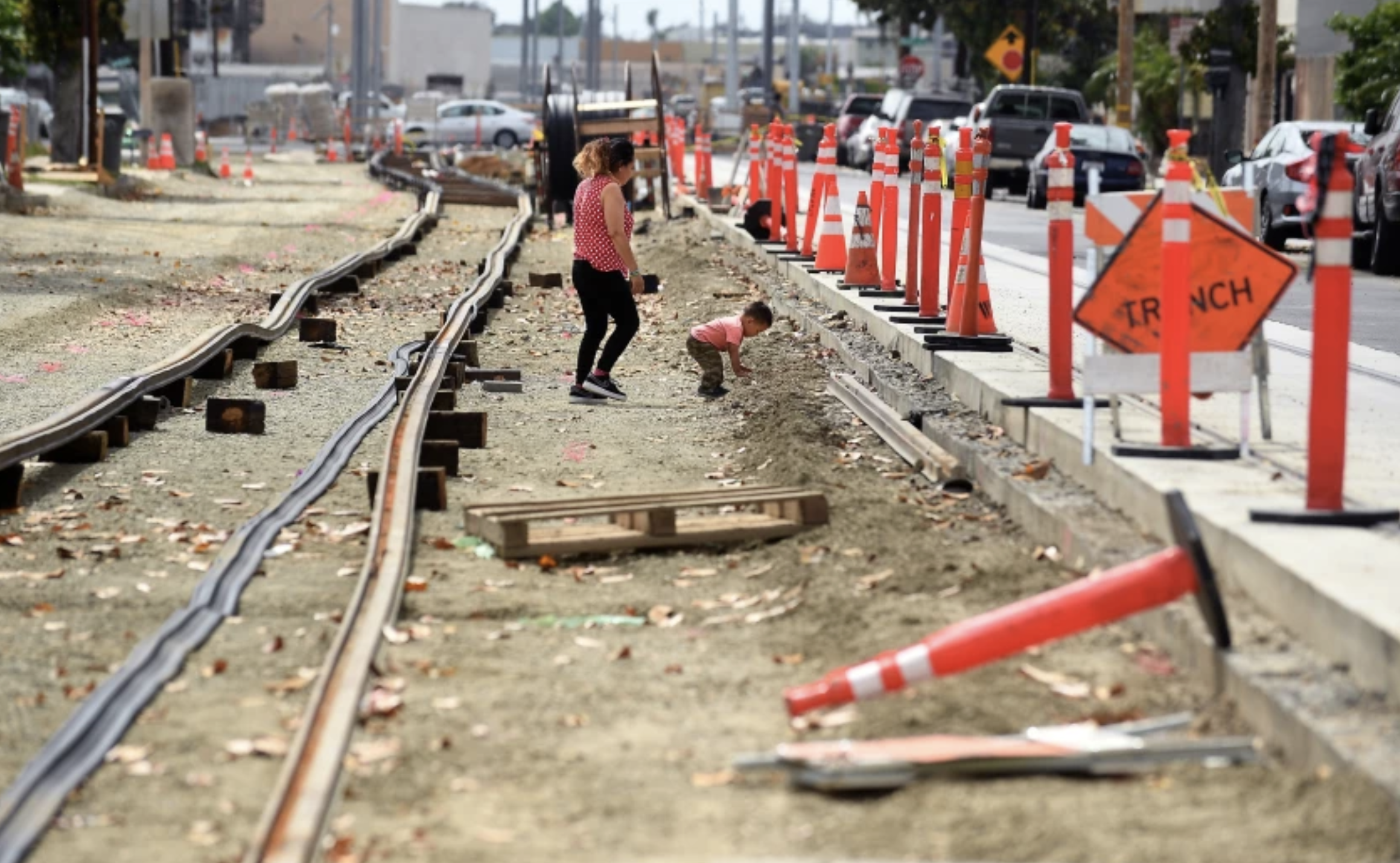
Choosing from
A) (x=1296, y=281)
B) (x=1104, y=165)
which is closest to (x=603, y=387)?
(x=1296, y=281)

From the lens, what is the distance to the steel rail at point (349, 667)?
17.3ft

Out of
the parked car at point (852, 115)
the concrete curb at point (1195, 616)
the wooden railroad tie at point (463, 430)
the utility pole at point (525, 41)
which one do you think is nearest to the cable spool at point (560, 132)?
the concrete curb at point (1195, 616)

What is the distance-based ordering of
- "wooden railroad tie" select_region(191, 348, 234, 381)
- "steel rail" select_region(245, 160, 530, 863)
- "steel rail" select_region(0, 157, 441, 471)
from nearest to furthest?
"steel rail" select_region(245, 160, 530, 863)
"steel rail" select_region(0, 157, 441, 471)
"wooden railroad tie" select_region(191, 348, 234, 381)

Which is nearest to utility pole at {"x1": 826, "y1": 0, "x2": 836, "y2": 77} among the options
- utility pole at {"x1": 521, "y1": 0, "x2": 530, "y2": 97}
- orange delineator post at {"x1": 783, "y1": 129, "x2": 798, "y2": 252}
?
utility pole at {"x1": 521, "y1": 0, "x2": 530, "y2": 97}

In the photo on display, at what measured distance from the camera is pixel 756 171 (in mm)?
29688

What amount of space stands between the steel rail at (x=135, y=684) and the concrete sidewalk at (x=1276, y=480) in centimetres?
302

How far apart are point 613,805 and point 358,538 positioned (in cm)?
365

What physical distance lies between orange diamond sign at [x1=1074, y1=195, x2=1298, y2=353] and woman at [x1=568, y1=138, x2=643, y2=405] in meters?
5.26

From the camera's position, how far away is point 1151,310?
29.4ft

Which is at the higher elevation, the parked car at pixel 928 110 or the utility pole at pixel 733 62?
the utility pole at pixel 733 62

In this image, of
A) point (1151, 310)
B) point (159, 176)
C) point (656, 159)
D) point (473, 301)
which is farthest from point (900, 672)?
point (159, 176)

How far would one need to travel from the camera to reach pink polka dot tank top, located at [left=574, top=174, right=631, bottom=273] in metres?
13.9

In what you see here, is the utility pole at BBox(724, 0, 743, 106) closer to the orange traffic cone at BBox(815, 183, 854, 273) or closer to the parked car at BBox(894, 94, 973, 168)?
the parked car at BBox(894, 94, 973, 168)

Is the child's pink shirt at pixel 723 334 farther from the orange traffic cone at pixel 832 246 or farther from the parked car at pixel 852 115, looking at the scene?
the parked car at pixel 852 115
